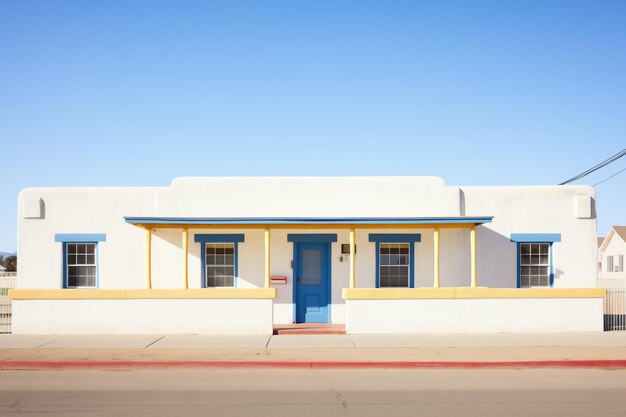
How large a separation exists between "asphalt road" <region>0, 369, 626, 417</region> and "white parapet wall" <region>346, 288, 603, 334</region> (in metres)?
4.48

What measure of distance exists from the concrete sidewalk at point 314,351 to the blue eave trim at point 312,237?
10.8 ft

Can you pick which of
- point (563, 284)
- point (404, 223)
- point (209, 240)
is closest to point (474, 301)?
point (404, 223)

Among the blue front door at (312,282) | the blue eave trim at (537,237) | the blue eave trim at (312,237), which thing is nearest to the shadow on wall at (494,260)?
the blue eave trim at (537,237)

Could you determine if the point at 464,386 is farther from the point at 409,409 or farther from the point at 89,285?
the point at 89,285

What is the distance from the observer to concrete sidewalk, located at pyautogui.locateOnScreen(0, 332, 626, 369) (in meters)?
13.3

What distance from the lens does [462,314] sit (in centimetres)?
1753

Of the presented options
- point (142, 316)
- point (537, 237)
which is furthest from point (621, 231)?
point (142, 316)

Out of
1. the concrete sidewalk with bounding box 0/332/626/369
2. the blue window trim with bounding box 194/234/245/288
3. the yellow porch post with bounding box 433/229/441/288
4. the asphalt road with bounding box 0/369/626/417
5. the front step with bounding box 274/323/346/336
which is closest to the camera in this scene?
the asphalt road with bounding box 0/369/626/417

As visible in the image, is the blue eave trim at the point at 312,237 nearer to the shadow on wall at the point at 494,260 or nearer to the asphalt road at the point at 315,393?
the shadow on wall at the point at 494,260

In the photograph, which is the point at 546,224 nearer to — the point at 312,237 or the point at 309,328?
the point at 312,237

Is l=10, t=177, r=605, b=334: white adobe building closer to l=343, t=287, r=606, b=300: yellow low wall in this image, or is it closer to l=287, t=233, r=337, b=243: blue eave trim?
l=287, t=233, r=337, b=243: blue eave trim

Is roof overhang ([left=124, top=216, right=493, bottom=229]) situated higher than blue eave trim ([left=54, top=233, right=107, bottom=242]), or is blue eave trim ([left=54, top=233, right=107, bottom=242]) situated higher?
roof overhang ([left=124, top=216, right=493, bottom=229])

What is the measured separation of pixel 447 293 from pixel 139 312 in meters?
7.83

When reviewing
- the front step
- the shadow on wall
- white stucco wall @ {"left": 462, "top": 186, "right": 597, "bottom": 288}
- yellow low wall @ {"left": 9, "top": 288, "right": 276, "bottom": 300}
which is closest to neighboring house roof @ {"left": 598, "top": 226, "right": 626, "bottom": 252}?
white stucco wall @ {"left": 462, "top": 186, "right": 597, "bottom": 288}
